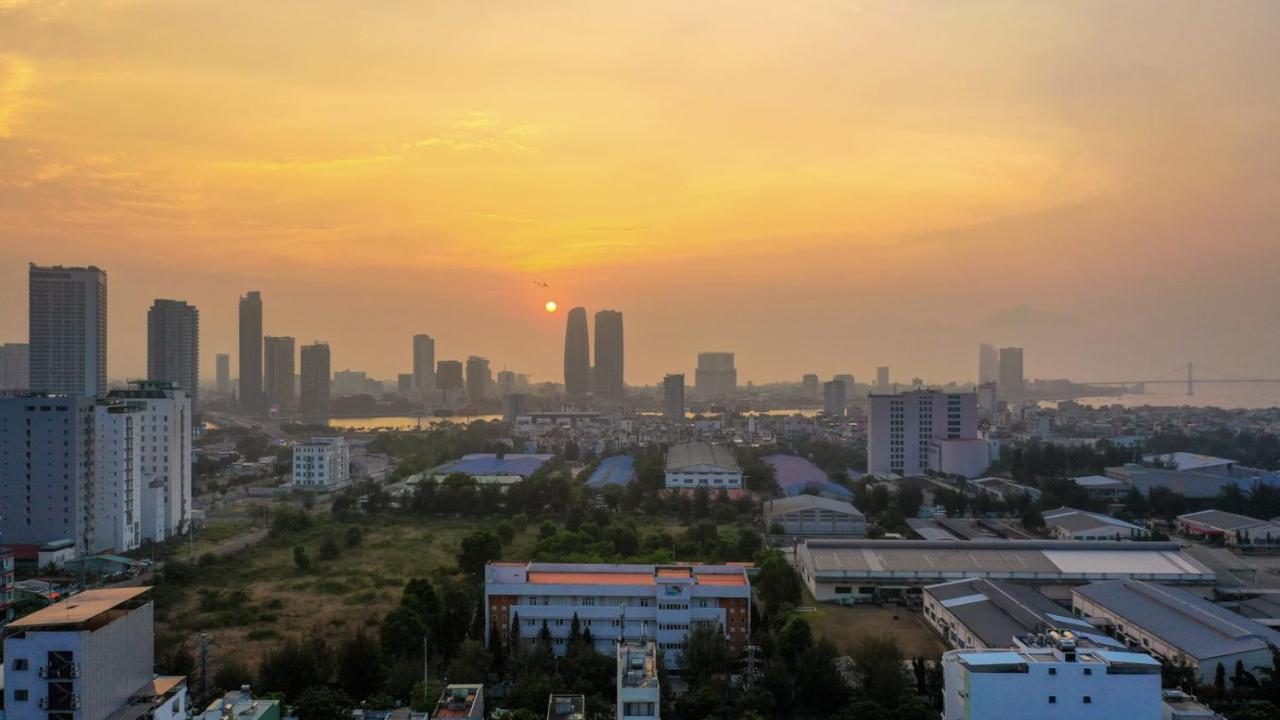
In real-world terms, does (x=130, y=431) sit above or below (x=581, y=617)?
above

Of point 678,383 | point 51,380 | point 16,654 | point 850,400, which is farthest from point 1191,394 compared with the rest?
point 16,654

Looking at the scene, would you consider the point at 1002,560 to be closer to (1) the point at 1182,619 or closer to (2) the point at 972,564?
(2) the point at 972,564

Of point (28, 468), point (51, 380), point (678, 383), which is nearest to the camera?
point (28, 468)

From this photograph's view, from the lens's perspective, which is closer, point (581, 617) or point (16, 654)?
point (16, 654)

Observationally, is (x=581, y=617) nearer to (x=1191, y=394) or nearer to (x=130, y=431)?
(x=130, y=431)

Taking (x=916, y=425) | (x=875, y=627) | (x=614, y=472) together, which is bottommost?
(x=875, y=627)

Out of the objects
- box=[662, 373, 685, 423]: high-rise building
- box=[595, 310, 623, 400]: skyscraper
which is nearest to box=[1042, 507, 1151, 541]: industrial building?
box=[662, 373, 685, 423]: high-rise building

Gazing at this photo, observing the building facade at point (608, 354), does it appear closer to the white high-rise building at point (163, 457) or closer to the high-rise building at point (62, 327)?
the high-rise building at point (62, 327)

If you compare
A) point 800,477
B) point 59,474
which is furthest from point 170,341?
point 800,477
